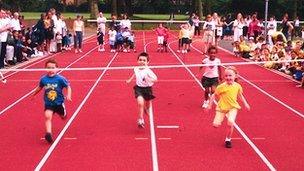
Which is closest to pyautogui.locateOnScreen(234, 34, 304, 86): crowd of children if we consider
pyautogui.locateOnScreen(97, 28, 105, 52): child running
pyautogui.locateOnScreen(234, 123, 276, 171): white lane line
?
pyautogui.locateOnScreen(234, 123, 276, 171): white lane line

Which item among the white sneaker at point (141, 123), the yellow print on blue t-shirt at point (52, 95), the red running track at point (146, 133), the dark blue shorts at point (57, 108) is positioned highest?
the yellow print on blue t-shirt at point (52, 95)

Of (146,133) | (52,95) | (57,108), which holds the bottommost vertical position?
(146,133)

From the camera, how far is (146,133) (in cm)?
1083

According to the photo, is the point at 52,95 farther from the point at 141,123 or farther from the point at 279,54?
the point at 279,54

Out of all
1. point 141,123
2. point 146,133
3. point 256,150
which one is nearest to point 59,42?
point 141,123

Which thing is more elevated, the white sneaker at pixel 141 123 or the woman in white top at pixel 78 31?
the woman in white top at pixel 78 31

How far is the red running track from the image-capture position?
880cm

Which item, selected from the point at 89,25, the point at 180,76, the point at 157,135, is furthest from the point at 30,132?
the point at 89,25

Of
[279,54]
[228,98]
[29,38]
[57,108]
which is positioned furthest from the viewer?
[29,38]

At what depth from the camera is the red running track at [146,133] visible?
28.9 feet

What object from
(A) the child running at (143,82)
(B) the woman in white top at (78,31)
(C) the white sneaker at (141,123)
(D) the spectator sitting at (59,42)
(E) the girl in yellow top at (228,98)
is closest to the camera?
(E) the girl in yellow top at (228,98)

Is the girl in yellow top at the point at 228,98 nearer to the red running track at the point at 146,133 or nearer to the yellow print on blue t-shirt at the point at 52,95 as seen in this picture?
the red running track at the point at 146,133

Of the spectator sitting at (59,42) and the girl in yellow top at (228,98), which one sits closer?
the girl in yellow top at (228,98)

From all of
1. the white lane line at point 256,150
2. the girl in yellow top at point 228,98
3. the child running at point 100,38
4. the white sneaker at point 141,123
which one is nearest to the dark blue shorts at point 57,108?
the white sneaker at point 141,123
